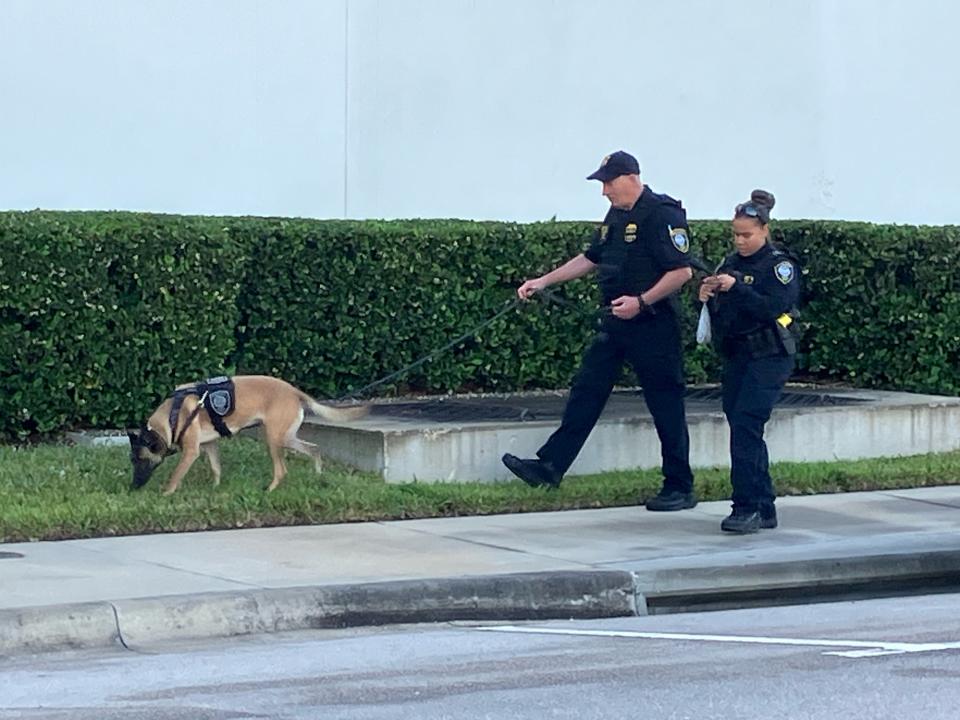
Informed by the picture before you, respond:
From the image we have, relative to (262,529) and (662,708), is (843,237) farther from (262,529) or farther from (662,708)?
(662,708)

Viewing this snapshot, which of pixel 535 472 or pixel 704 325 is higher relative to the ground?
pixel 704 325

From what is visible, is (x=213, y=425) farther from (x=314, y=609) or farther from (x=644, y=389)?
(x=644, y=389)

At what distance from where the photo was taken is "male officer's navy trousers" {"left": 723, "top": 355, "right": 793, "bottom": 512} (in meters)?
9.87

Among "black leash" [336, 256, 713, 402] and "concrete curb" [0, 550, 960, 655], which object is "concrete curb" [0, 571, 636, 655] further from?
"black leash" [336, 256, 713, 402]

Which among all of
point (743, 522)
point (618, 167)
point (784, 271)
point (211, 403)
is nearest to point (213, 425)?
point (211, 403)

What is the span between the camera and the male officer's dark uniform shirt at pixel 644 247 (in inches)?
401

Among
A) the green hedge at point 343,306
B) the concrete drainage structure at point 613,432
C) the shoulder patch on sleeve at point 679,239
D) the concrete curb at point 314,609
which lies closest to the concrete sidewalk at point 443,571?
the concrete curb at point 314,609

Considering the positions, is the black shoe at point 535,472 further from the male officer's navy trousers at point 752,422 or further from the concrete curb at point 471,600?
the concrete curb at point 471,600

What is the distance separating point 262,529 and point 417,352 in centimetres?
341

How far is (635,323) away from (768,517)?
4.27 feet

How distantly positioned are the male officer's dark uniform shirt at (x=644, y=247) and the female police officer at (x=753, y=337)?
36cm

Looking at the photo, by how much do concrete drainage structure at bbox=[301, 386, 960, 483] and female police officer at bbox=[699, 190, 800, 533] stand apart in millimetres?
1689

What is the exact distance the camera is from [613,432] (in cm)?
1158

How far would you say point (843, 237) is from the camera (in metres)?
14.2
